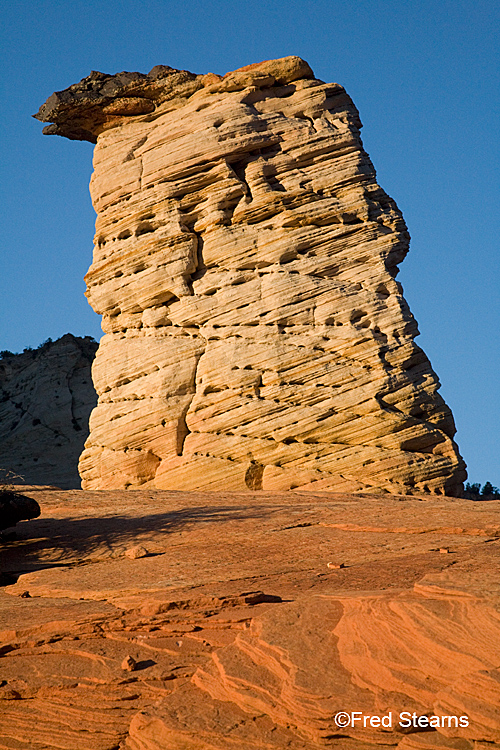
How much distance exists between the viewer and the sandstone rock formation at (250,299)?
2092cm

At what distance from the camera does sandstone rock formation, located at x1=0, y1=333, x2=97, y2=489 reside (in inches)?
1781

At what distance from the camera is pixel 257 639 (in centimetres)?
710

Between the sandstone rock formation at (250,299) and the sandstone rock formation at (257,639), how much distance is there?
8.30m

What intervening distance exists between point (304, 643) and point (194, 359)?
1632 cm

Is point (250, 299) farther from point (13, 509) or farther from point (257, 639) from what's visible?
point (257, 639)

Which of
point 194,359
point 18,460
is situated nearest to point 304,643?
point 194,359

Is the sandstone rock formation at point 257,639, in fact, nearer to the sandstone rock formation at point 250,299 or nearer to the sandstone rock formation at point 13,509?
the sandstone rock formation at point 13,509

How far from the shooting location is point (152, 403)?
22.9m

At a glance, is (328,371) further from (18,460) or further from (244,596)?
(18,460)

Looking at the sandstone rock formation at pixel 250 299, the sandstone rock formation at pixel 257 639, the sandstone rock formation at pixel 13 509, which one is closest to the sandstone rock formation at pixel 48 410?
the sandstone rock formation at pixel 250 299

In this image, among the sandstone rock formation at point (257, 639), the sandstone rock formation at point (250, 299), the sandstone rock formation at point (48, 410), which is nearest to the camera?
the sandstone rock formation at point (257, 639)

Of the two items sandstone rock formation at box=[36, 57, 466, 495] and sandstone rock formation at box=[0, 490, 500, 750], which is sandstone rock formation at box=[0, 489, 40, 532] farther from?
sandstone rock formation at box=[36, 57, 466, 495]

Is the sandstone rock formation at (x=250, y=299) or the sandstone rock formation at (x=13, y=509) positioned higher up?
the sandstone rock formation at (x=250, y=299)

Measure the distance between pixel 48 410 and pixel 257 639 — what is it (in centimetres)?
4328
